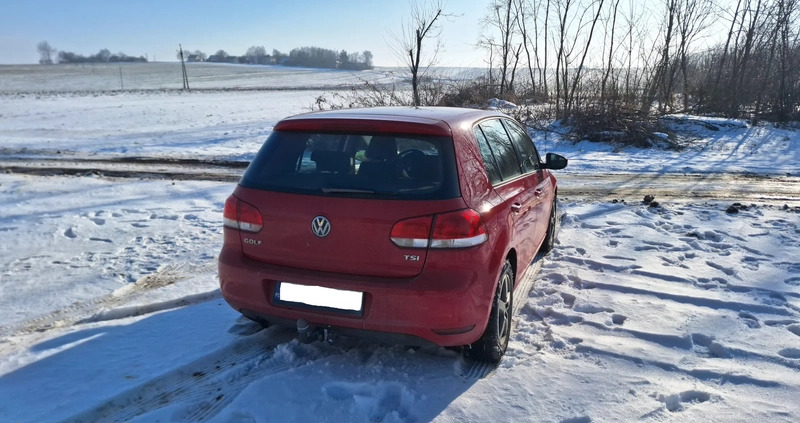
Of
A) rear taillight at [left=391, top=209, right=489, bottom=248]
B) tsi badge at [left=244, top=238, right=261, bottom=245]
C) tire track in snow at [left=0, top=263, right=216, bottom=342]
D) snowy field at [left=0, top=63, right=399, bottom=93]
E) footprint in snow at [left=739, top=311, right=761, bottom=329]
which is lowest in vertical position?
footprint in snow at [left=739, top=311, right=761, bottom=329]

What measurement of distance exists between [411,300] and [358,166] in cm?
88

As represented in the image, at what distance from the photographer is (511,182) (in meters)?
3.86

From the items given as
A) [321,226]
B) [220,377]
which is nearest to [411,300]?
[321,226]

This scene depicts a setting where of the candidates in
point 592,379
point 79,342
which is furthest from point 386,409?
point 79,342

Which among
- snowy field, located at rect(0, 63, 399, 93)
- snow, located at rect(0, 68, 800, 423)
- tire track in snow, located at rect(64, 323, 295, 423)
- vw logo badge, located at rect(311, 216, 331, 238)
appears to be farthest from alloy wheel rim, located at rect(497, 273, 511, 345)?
snowy field, located at rect(0, 63, 399, 93)

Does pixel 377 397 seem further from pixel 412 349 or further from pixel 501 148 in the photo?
pixel 501 148

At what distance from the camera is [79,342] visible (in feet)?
11.7

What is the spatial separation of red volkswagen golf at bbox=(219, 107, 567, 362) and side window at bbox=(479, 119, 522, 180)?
350 millimetres

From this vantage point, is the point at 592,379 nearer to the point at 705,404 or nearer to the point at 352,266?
the point at 705,404

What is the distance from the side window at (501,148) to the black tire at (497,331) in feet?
2.53

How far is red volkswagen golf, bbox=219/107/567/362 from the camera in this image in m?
2.88

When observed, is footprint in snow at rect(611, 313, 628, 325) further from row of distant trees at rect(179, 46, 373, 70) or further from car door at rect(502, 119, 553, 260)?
row of distant trees at rect(179, 46, 373, 70)

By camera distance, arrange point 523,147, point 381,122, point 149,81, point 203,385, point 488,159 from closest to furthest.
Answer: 1. point 203,385
2. point 381,122
3. point 488,159
4. point 523,147
5. point 149,81

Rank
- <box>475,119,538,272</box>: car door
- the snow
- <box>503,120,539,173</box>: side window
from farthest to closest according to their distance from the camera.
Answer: <box>503,120,539,173</box>: side window
<box>475,119,538,272</box>: car door
the snow
